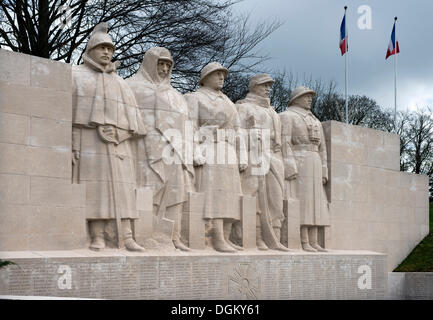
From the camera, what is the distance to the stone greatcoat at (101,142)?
397 inches

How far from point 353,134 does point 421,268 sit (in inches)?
121

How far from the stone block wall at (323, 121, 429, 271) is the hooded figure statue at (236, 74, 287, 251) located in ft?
5.20

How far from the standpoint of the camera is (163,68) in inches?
445

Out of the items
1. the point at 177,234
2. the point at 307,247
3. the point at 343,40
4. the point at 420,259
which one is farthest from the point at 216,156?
the point at 343,40

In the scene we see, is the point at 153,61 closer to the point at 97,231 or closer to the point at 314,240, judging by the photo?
the point at 97,231

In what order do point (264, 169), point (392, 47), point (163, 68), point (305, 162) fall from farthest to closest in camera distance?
point (392, 47) → point (305, 162) → point (264, 169) → point (163, 68)

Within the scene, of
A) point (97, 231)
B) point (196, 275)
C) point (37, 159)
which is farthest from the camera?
point (196, 275)

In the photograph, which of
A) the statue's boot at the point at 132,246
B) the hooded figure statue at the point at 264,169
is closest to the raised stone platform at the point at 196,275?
the statue's boot at the point at 132,246

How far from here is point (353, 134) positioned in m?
14.5

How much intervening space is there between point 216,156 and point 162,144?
1067 mm

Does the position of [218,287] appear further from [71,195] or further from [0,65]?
[0,65]

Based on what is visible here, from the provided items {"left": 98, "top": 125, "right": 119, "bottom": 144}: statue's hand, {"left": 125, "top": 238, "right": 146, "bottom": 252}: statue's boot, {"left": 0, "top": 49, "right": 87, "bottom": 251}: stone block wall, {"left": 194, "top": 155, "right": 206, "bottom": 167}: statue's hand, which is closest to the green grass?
{"left": 194, "top": 155, "right": 206, "bottom": 167}: statue's hand

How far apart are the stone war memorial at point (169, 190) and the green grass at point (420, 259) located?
3.62ft
